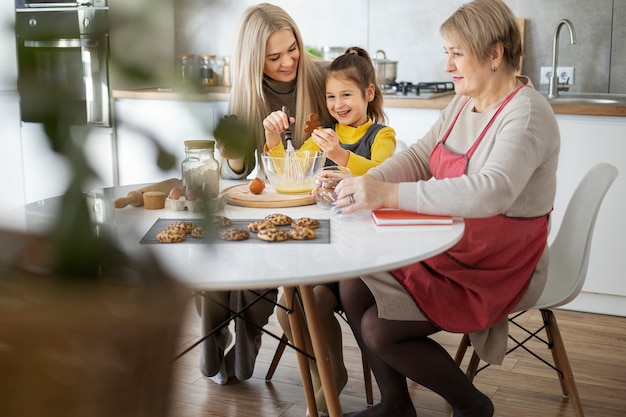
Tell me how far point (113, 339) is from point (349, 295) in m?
1.78

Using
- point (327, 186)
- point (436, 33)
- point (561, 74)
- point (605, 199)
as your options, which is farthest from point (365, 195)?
point (436, 33)

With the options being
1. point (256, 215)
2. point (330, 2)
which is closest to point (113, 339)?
point (256, 215)

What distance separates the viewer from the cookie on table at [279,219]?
5.93 ft

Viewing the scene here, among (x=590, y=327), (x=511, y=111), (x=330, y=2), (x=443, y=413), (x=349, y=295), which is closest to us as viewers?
(x=511, y=111)

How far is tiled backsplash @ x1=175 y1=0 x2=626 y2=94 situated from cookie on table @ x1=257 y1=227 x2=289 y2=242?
191 cm

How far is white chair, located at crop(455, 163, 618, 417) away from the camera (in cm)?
208

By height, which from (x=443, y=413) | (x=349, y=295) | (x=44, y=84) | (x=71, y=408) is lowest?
(x=443, y=413)

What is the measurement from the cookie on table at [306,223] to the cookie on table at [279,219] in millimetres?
19

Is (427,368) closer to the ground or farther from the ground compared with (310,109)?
closer to the ground

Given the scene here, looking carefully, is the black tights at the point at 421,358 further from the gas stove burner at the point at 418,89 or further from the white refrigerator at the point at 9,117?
the gas stove burner at the point at 418,89

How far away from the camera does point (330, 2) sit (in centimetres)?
428

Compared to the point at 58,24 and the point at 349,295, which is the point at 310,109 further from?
the point at 58,24

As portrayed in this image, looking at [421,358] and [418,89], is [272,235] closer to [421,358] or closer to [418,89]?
[421,358]

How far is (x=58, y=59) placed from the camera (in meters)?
0.27
